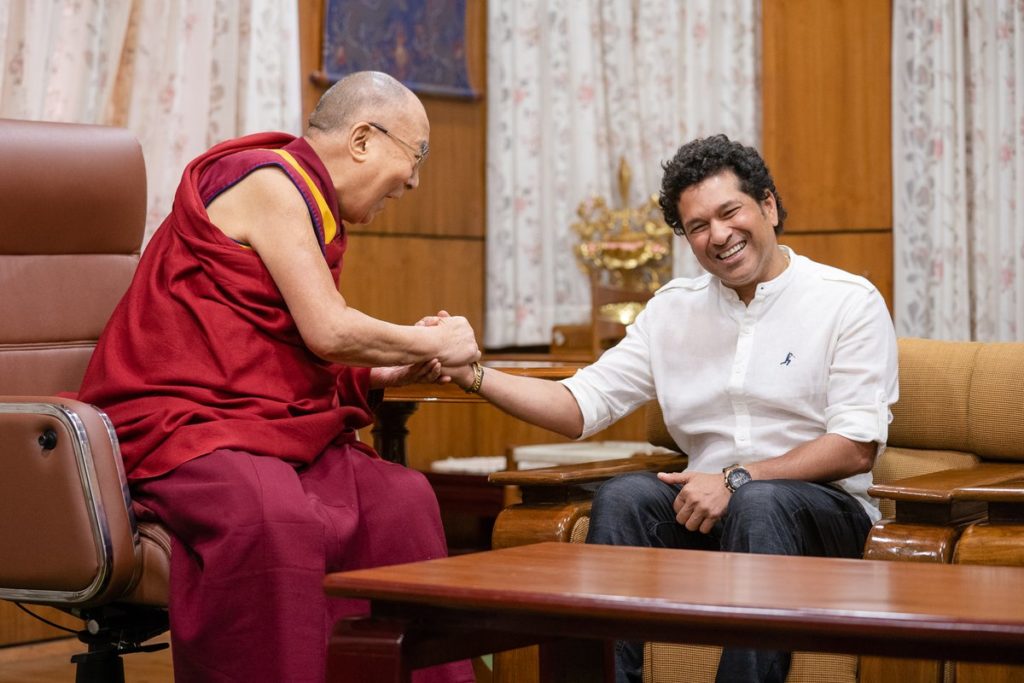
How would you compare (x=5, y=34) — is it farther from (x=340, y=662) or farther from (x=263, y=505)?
(x=340, y=662)

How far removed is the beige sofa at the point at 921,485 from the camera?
6.42 feet

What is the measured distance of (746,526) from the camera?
2084 millimetres

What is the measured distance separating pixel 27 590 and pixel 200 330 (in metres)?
0.46

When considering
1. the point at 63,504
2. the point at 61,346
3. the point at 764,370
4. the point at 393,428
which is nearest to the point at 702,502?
the point at 764,370

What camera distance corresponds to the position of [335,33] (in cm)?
448

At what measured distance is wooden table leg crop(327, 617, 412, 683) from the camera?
1468 mm

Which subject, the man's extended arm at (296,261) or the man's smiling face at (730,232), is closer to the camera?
the man's extended arm at (296,261)

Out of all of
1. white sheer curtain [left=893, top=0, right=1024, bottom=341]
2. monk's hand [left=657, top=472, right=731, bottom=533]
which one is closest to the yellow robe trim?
monk's hand [left=657, top=472, right=731, bottom=533]

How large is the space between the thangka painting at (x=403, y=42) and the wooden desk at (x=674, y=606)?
10.2 feet

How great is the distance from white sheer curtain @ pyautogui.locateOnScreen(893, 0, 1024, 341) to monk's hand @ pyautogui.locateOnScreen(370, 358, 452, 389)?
2.50 meters

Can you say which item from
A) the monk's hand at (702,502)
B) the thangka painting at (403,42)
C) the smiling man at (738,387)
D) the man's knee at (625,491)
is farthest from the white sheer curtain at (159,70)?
the monk's hand at (702,502)

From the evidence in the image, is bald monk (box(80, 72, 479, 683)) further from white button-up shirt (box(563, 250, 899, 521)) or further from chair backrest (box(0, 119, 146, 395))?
white button-up shirt (box(563, 250, 899, 521))

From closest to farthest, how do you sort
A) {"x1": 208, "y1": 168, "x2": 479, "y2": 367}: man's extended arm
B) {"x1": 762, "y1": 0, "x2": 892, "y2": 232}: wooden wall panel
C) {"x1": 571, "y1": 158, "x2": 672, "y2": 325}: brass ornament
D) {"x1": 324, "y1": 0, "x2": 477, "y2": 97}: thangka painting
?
{"x1": 208, "y1": 168, "x2": 479, "y2": 367}: man's extended arm < {"x1": 324, "y1": 0, "x2": 477, "y2": 97}: thangka painting < {"x1": 762, "y1": 0, "x2": 892, "y2": 232}: wooden wall panel < {"x1": 571, "y1": 158, "x2": 672, "y2": 325}: brass ornament

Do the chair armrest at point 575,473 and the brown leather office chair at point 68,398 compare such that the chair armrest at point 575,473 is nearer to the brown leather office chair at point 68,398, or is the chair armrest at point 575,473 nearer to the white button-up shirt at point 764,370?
the white button-up shirt at point 764,370
